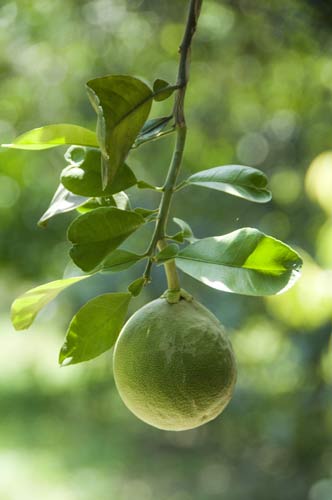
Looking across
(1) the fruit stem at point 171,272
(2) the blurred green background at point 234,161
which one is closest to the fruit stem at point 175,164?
(1) the fruit stem at point 171,272

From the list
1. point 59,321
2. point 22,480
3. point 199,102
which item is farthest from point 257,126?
point 22,480

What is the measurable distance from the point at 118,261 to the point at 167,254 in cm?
4

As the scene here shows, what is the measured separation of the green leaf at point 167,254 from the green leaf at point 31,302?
0.20 ft

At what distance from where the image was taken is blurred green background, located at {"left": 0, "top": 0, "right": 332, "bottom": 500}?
1695 mm

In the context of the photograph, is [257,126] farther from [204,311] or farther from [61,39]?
[204,311]

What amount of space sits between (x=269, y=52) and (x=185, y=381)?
148 centimetres

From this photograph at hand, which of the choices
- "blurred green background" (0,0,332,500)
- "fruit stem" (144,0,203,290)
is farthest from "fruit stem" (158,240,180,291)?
"blurred green background" (0,0,332,500)

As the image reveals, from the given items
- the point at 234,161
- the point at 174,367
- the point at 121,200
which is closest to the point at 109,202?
the point at 121,200

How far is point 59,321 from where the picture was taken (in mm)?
3146

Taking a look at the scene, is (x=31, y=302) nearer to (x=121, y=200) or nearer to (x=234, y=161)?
(x=121, y=200)

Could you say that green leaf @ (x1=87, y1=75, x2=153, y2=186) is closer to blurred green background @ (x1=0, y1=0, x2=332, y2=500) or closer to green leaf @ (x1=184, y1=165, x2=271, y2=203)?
green leaf @ (x1=184, y1=165, x2=271, y2=203)

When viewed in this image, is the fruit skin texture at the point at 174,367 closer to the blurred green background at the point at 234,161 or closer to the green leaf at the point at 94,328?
the green leaf at the point at 94,328

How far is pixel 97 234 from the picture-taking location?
1.52 feet

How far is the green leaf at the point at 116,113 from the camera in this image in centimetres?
42
